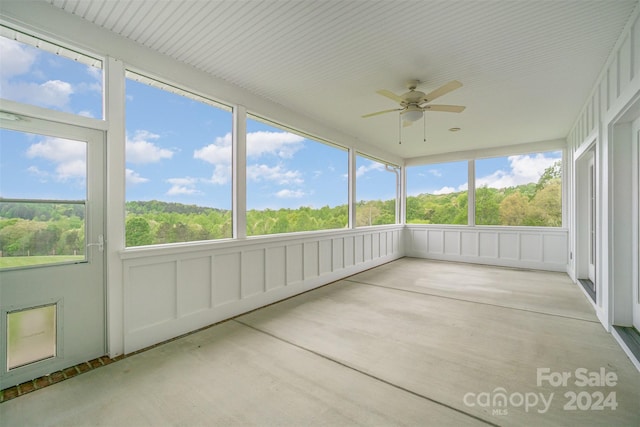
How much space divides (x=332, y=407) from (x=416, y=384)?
677 millimetres

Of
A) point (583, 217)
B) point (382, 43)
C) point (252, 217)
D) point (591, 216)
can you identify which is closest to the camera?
point (382, 43)

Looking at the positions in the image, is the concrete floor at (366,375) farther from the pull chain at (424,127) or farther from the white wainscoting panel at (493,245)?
the pull chain at (424,127)

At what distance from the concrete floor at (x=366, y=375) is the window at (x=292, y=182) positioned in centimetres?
149

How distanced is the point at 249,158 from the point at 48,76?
2000 mm

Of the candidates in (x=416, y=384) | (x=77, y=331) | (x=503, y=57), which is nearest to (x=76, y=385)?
(x=77, y=331)

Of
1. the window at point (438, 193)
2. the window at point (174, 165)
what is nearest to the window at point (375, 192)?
the window at point (438, 193)

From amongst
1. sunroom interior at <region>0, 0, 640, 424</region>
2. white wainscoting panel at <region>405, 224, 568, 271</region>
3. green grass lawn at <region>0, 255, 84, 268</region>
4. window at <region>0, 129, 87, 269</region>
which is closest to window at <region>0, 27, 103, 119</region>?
sunroom interior at <region>0, 0, 640, 424</region>

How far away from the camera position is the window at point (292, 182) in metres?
3.92

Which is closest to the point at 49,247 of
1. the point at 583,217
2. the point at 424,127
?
the point at 424,127

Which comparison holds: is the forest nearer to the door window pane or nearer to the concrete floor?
the door window pane

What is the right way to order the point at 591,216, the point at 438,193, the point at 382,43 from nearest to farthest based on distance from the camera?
the point at 382,43 → the point at 591,216 → the point at 438,193

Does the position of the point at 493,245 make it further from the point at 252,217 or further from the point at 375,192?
the point at 252,217

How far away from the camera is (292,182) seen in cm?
470

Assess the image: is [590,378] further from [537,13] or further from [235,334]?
[235,334]
